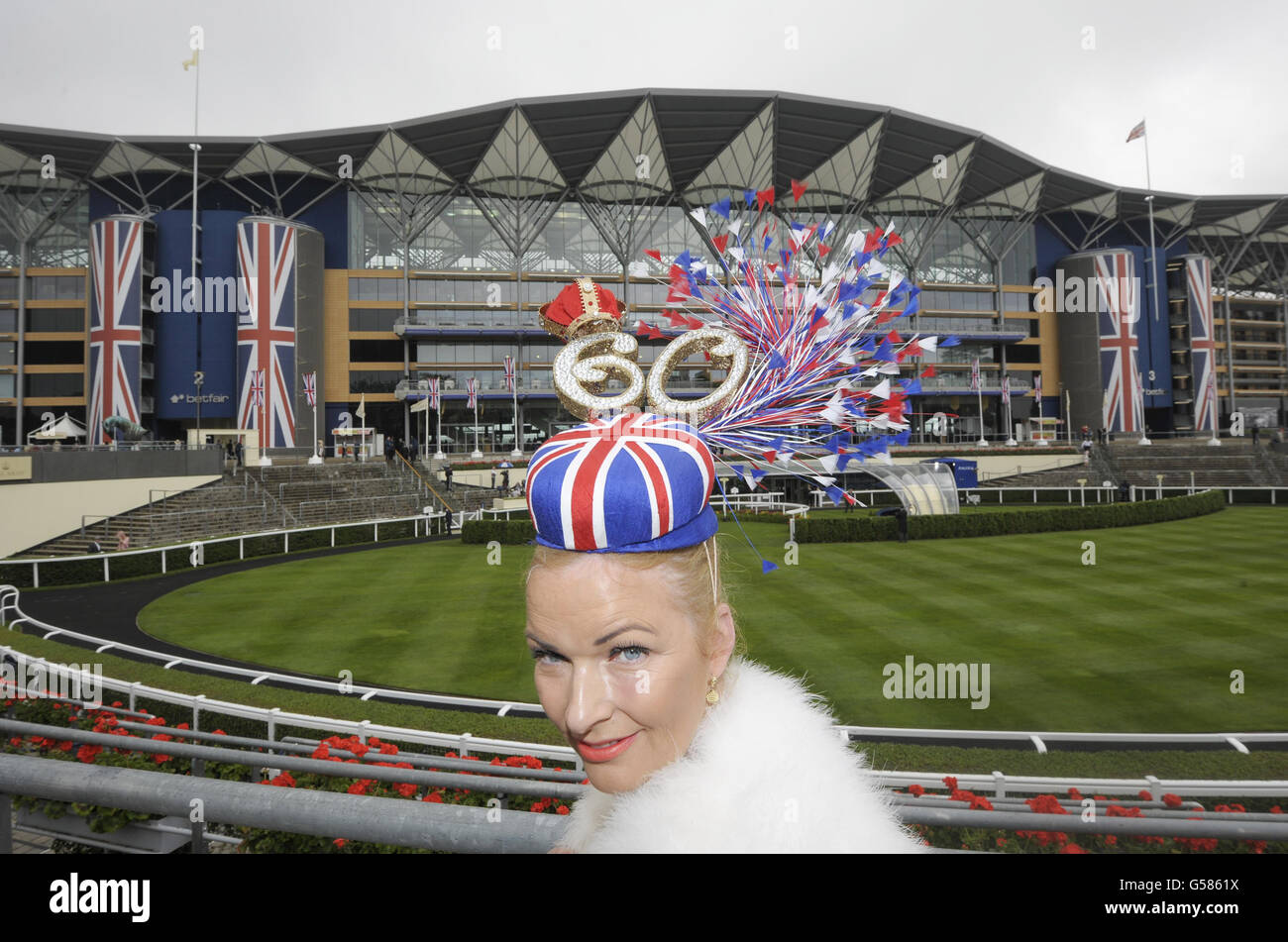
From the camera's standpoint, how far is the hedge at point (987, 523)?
97.9 ft

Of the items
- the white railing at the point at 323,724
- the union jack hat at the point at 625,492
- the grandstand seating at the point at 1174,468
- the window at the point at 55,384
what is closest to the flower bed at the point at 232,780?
the white railing at the point at 323,724

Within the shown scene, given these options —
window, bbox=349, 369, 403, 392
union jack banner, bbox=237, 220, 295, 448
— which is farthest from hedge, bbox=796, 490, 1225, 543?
window, bbox=349, 369, 403, 392

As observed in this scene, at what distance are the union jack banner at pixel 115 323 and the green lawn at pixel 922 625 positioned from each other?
132 ft

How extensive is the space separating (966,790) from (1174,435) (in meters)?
85.3

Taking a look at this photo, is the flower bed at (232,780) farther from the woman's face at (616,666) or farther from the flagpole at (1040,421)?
the flagpole at (1040,421)

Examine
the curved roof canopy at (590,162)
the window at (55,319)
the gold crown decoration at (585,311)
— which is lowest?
the gold crown decoration at (585,311)

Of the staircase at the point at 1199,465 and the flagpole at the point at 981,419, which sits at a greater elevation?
the flagpole at the point at 981,419

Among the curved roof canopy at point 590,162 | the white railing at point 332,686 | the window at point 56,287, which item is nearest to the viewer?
the white railing at point 332,686

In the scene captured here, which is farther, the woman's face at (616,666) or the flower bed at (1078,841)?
the flower bed at (1078,841)

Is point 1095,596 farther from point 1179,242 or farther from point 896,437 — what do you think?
point 1179,242

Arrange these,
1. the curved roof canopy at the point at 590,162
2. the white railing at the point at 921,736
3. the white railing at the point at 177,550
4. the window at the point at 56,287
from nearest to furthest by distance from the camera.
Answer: the white railing at the point at 921,736
the white railing at the point at 177,550
the curved roof canopy at the point at 590,162
the window at the point at 56,287

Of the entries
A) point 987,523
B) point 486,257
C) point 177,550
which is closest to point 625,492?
point 177,550

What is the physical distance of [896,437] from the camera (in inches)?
111

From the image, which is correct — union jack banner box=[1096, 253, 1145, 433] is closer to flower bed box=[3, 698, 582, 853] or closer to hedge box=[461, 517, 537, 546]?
hedge box=[461, 517, 537, 546]
